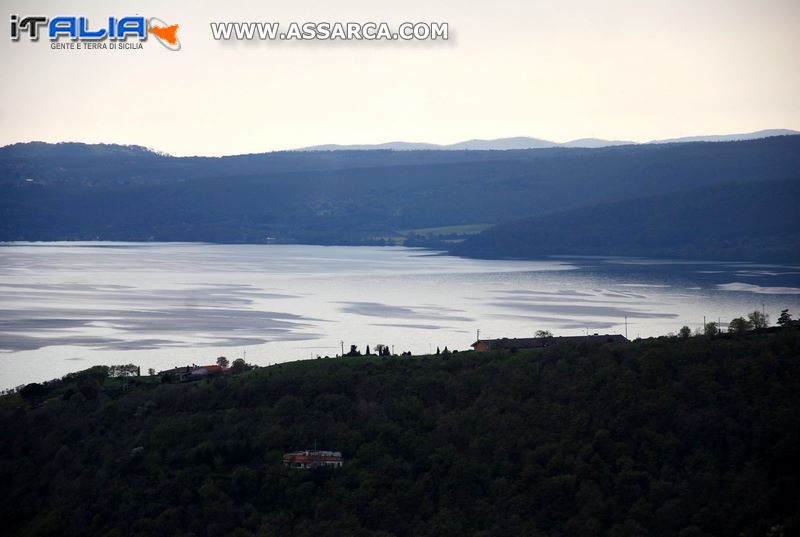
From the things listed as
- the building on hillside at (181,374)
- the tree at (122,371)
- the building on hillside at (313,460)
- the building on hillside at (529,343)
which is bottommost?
the building on hillside at (313,460)

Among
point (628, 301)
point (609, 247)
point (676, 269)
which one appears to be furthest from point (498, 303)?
point (609, 247)

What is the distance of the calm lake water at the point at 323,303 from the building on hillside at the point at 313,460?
11.9 metres

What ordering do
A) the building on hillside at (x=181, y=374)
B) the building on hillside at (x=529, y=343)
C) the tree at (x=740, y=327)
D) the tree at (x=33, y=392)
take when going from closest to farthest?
the tree at (x=740, y=327)
the tree at (x=33, y=392)
the building on hillside at (x=181, y=374)
the building on hillside at (x=529, y=343)

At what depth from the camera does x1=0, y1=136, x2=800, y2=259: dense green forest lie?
4198 inches

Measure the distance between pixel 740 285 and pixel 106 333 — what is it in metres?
30.4

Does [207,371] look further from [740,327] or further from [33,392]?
[740,327]

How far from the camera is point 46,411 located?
76.0 feet

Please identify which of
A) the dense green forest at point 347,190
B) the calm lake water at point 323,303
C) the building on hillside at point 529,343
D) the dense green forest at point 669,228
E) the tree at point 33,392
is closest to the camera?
the tree at point 33,392

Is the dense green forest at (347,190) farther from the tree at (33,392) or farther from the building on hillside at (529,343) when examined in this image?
the tree at (33,392)

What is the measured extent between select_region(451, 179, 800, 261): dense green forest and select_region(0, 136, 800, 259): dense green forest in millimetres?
3577

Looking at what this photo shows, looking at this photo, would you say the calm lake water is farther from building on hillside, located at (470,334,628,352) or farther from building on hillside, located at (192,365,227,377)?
building on hillside, located at (470,334,628,352)

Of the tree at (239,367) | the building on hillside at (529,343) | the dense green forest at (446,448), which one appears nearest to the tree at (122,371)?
the tree at (239,367)

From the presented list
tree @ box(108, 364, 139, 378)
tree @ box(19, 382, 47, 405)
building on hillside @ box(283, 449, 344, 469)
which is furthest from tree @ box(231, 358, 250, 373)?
building on hillside @ box(283, 449, 344, 469)

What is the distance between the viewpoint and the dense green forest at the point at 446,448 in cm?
1727
